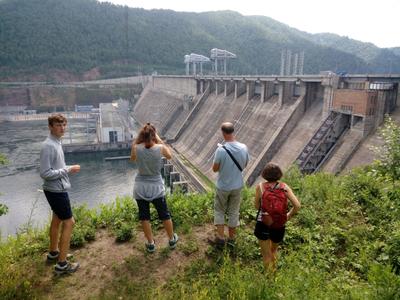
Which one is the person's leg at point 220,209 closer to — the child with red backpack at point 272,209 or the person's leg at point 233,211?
the person's leg at point 233,211

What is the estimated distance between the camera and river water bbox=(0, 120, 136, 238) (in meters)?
22.1

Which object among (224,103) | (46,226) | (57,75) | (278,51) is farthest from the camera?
(278,51)

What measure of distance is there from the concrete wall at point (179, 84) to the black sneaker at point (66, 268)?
40204 mm

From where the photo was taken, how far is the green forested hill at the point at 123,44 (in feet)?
321

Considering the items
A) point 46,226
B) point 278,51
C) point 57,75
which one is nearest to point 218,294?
point 46,226

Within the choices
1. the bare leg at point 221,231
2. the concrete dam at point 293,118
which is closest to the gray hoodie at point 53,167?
the bare leg at point 221,231

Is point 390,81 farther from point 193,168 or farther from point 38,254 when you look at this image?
point 38,254

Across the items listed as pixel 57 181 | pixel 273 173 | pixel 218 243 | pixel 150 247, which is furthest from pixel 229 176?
pixel 57 181

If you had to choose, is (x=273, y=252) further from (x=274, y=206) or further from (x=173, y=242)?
(x=173, y=242)

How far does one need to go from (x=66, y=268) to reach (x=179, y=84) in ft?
158

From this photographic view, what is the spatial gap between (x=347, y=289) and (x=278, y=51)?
400 ft

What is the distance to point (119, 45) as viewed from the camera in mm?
118062

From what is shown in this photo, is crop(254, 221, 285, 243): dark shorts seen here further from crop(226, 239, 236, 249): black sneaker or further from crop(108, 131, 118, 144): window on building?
crop(108, 131, 118, 144): window on building

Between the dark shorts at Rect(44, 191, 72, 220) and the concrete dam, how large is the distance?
32.6 ft
